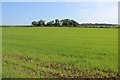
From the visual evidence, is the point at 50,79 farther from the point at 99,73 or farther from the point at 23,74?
the point at 99,73

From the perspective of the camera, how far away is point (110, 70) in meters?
12.6

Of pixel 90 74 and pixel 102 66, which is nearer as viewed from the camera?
pixel 90 74

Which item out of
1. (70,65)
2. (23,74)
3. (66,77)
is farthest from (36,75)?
(70,65)

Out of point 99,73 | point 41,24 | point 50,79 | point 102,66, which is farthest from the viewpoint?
point 41,24

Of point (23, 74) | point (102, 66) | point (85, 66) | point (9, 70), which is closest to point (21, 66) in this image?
point (9, 70)

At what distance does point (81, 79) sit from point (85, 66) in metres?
3.22

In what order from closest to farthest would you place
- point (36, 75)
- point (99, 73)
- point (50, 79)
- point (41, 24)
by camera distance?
point (50, 79), point (36, 75), point (99, 73), point (41, 24)

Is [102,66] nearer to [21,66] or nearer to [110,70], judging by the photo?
[110,70]

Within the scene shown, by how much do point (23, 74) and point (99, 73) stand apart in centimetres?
322

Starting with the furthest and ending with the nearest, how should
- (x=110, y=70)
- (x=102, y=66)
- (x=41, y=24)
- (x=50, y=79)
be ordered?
1. (x=41, y=24)
2. (x=102, y=66)
3. (x=110, y=70)
4. (x=50, y=79)

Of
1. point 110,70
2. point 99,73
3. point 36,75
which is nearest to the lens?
point 36,75

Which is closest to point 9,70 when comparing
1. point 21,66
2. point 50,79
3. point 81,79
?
point 21,66

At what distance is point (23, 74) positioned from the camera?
1086cm

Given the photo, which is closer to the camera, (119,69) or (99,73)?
(99,73)
